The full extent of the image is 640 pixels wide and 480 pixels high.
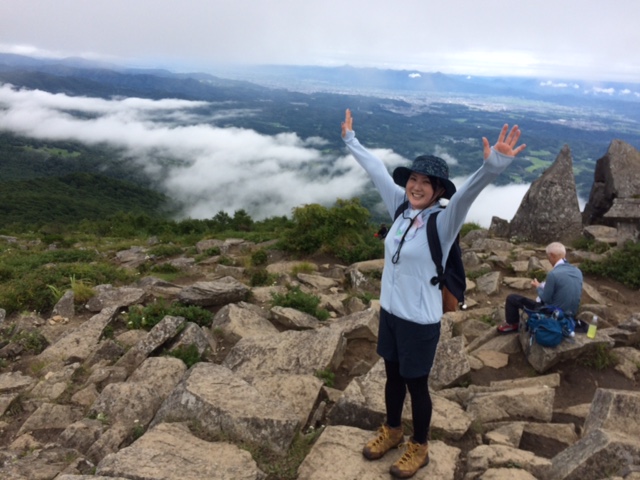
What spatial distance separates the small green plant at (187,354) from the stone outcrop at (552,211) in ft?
44.2

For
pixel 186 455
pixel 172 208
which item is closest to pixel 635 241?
pixel 186 455

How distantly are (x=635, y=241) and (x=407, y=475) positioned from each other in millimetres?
11820

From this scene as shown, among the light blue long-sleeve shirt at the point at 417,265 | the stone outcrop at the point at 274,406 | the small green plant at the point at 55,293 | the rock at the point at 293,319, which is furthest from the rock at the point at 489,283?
the small green plant at the point at 55,293

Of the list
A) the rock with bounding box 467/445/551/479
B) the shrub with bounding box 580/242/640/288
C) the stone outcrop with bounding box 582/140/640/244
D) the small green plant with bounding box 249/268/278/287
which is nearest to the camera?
the rock with bounding box 467/445/551/479

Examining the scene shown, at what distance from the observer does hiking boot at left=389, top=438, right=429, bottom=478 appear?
12.7 feet

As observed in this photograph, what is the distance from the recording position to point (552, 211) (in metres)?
16.0

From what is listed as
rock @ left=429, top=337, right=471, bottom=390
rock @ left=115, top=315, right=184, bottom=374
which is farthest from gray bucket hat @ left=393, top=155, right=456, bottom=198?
rock @ left=115, top=315, right=184, bottom=374

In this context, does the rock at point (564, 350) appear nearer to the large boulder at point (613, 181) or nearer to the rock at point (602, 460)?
the rock at point (602, 460)

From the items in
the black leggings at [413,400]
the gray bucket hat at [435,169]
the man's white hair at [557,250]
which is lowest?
the black leggings at [413,400]

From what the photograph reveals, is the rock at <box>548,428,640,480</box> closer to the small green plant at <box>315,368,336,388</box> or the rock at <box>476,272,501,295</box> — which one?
the small green plant at <box>315,368,336,388</box>

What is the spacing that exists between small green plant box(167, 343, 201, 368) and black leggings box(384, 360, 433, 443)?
3520 mm

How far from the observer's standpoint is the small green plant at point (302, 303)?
337 inches

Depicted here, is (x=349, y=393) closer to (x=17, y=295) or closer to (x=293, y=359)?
(x=293, y=359)

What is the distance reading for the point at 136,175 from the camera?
19775 cm
